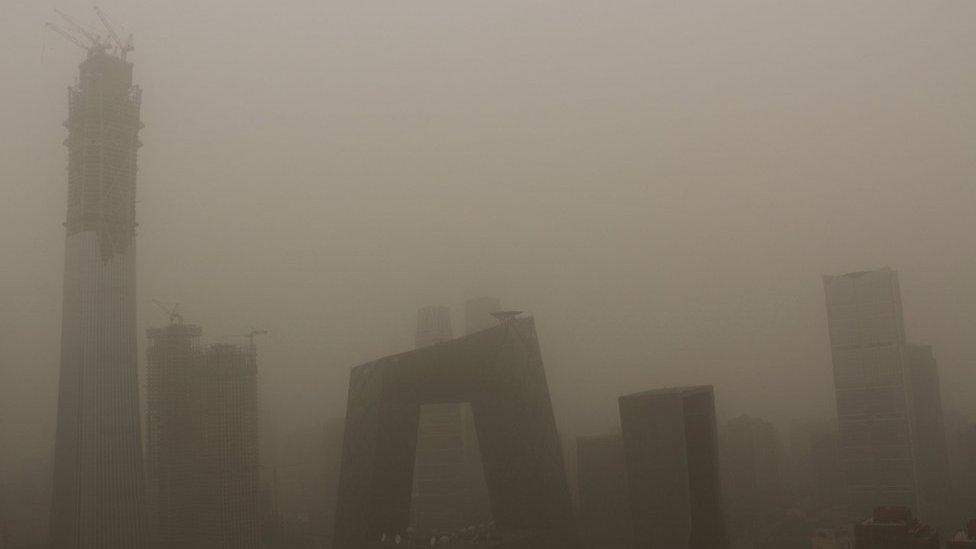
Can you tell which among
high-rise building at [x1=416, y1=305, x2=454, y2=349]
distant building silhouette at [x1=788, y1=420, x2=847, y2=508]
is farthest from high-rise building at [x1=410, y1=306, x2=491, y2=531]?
distant building silhouette at [x1=788, y1=420, x2=847, y2=508]

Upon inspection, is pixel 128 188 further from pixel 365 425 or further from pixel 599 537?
pixel 599 537

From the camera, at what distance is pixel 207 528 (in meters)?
84.1

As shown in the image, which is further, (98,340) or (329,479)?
(329,479)

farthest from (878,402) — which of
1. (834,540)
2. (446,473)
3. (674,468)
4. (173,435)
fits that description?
(674,468)

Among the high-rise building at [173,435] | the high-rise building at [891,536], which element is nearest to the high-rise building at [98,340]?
the high-rise building at [173,435]

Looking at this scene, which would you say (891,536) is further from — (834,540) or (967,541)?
(834,540)

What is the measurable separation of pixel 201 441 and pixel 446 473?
28827 mm

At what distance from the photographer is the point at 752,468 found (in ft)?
363

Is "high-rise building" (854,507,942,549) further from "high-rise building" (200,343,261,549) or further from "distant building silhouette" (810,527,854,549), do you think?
"high-rise building" (200,343,261,549)

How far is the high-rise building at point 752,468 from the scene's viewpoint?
3930 inches

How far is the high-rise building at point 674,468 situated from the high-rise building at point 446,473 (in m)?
64.5

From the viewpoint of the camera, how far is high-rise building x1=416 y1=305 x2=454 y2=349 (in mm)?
112375

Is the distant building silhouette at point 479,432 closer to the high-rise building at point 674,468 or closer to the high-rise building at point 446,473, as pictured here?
the high-rise building at point 674,468

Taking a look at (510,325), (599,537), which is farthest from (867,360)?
(510,325)
